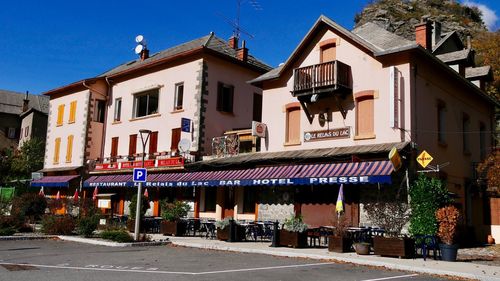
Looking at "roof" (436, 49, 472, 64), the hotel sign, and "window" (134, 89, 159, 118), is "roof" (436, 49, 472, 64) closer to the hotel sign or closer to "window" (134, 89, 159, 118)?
the hotel sign

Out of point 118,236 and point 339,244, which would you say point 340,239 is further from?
point 118,236

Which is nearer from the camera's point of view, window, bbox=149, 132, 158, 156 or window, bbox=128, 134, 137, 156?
window, bbox=149, 132, 158, 156

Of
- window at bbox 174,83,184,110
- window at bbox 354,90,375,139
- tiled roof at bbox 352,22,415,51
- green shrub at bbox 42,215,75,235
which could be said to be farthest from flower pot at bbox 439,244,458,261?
window at bbox 174,83,184,110

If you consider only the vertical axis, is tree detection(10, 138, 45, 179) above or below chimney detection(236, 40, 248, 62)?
below

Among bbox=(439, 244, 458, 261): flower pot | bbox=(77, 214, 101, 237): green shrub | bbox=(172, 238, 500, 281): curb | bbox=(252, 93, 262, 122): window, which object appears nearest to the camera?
bbox=(172, 238, 500, 281): curb

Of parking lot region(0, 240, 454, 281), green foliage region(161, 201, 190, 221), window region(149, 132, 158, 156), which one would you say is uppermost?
window region(149, 132, 158, 156)

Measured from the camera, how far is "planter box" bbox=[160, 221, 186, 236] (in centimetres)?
2067

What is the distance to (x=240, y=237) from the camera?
1873 centimetres

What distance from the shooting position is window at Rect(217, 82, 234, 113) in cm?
2744

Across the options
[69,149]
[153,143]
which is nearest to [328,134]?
[153,143]

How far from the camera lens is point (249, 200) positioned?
23484mm

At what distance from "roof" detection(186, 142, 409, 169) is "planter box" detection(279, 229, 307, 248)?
151 inches

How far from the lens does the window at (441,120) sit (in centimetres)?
2102

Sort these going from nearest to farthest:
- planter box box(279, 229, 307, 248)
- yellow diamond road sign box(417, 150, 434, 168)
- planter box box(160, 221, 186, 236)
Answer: planter box box(279, 229, 307, 248), yellow diamond road sign box(417, 150, 434, 168), planter box box(160, 221, 186, 236)
